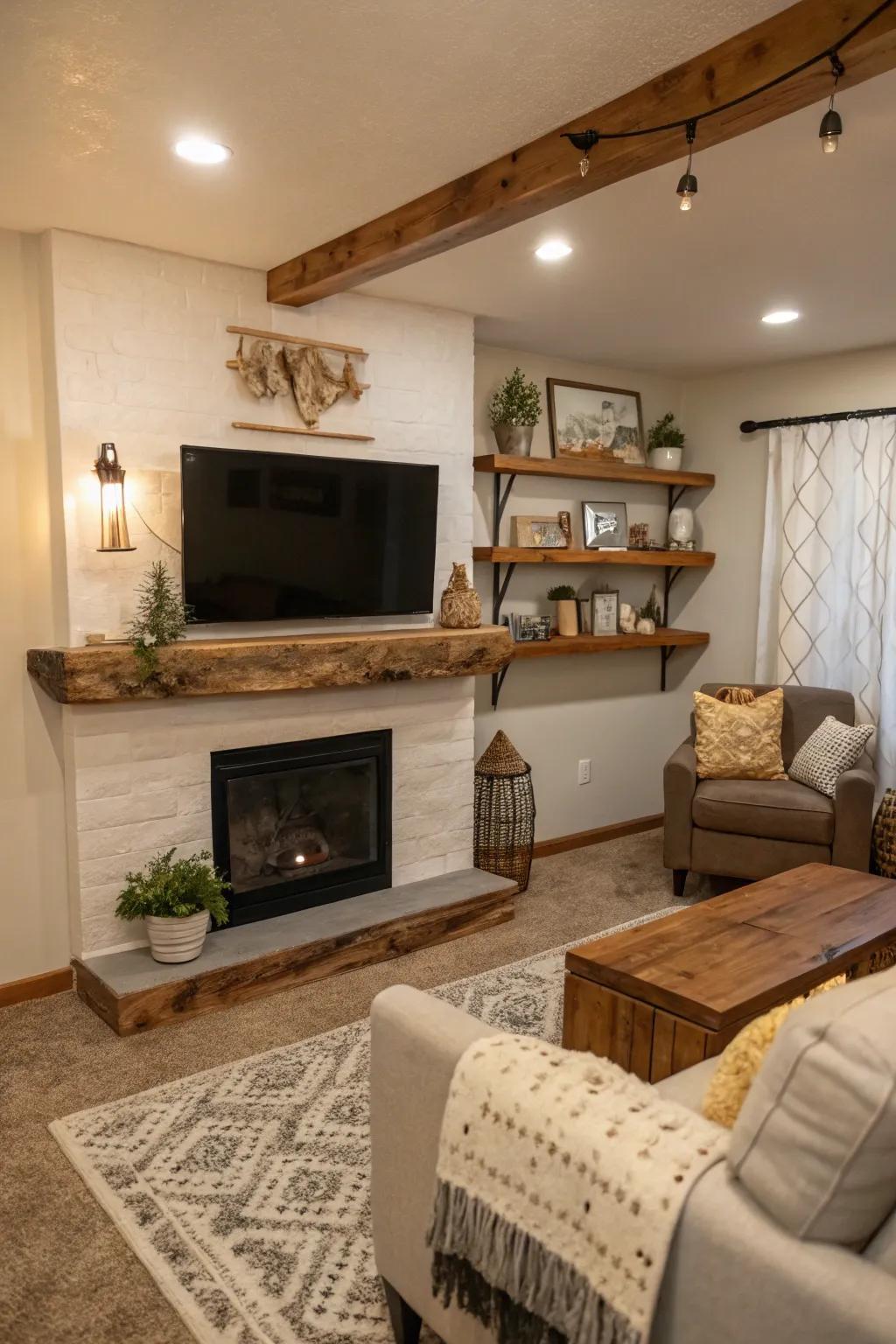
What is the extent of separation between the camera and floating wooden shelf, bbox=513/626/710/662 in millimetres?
4562

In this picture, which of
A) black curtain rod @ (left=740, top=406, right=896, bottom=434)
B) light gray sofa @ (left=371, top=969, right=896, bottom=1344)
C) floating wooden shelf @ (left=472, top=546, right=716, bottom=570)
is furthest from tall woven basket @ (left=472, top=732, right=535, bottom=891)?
light gray sofa @ (left=371, top=969, right=896, bottom=1344)

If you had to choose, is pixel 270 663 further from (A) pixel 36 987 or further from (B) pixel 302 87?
(B) pixel 302 87

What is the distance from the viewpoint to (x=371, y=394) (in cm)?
377

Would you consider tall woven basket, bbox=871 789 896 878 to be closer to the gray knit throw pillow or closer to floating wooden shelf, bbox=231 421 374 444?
the gray knit throw pillow

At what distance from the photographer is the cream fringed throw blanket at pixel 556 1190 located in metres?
1.27

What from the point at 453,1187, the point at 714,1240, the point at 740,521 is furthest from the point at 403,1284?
the point at 740,521

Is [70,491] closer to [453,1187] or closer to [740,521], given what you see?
[453,1187]

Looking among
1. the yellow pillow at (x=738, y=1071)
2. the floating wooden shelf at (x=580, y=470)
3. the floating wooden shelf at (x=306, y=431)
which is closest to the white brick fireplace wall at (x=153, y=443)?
the floating wooden shelf at (x=306, y=431)

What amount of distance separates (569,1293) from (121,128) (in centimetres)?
247

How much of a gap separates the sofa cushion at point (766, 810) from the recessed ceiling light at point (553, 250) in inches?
89.9

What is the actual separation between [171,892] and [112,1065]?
54cm

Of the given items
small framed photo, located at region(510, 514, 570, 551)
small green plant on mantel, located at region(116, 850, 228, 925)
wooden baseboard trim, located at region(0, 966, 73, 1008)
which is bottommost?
wooden baseboard trim, located at region(0, 966, 73, 1008)

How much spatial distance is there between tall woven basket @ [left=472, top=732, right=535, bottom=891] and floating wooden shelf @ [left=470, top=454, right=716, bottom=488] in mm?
1258

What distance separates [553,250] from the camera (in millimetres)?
3100
